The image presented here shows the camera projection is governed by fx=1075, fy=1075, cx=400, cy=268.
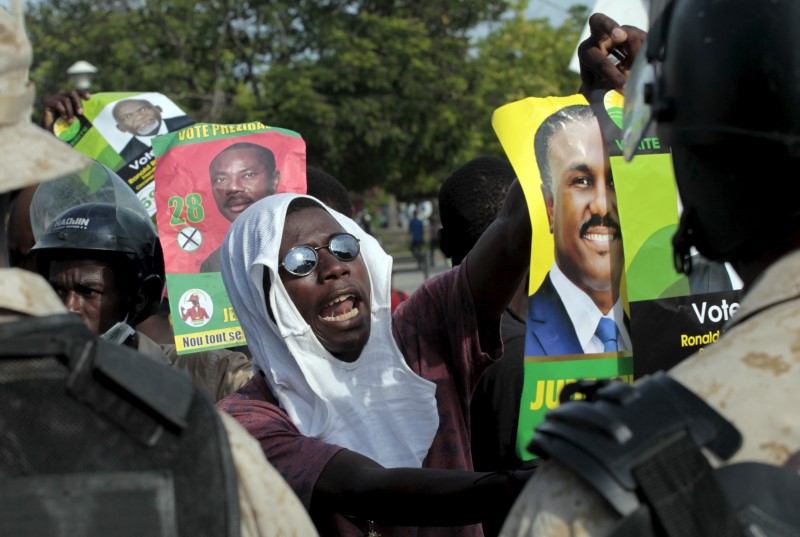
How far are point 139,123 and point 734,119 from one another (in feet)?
11.3

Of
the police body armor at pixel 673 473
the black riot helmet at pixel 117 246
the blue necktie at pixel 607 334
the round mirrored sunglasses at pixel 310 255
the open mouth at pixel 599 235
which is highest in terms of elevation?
the police body armor at pixel 673 473

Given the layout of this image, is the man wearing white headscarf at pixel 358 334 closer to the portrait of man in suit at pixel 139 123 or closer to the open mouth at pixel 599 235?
the open mouth at pixel 599 235

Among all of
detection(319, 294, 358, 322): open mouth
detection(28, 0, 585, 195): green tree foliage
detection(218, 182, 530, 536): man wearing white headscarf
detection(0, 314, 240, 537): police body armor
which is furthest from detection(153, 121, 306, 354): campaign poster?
detection(28, 0, 585, 195): green tree foliage

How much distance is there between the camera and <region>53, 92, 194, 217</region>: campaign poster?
450 centimetres

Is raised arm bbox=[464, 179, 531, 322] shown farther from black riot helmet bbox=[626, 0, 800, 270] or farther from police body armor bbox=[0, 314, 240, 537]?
police body armor bbox=[0, 314, 240, 537]

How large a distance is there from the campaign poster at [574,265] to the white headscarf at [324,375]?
0.29m

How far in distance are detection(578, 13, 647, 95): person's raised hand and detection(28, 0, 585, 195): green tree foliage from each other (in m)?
13.4

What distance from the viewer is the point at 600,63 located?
2.71 meters

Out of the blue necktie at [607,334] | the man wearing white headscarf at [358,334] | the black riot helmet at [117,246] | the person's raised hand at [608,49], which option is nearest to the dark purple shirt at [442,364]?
the man wearing white headscarf at [358,334]

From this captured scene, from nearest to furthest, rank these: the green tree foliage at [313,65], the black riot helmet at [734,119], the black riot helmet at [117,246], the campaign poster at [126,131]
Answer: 1. the black riot helmet at [734,119]
2. the black riot helmet at [117,246]
3. the campaign poster at [126,131]
4. the green tree foliage at [313,65]

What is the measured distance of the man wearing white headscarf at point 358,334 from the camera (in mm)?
2691

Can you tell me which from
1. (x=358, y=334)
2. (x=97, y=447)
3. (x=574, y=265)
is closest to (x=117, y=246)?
(x=358, y=334)

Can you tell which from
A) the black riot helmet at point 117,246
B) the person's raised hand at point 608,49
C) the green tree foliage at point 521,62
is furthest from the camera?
the green tree foliage at point 521,62

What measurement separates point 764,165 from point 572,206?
4.22 ft
